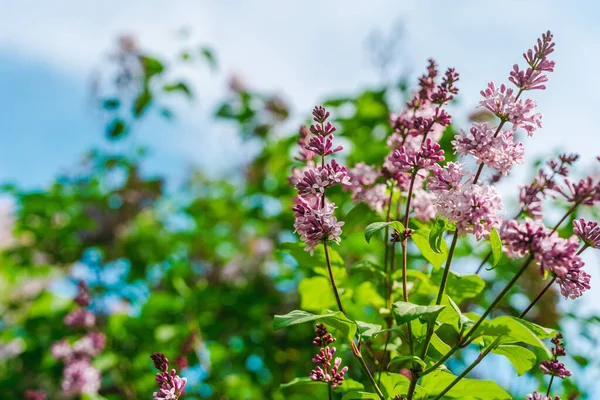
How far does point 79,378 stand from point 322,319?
3.16 meters

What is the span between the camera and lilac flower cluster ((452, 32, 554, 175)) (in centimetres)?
148

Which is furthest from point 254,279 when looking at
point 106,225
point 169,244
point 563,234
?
point 563,234

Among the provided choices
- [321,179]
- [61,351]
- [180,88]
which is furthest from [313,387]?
[180,88]

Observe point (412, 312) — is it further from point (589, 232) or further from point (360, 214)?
point (360, 214)

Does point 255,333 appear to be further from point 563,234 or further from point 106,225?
point 563,234

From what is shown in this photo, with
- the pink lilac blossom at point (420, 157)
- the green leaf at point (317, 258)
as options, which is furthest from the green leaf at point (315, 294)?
the pink lilac blossom at point (420, 157)

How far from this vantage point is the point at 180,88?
202 inches

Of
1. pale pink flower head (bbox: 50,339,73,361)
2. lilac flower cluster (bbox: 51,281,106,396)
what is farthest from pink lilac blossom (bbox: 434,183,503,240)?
pale pink flower head (bbox: 50,339,73,361)

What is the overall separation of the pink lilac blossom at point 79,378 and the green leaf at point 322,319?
3081mm

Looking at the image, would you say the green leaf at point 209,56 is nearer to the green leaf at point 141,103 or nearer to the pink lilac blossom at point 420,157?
the green leaf at point 141,103

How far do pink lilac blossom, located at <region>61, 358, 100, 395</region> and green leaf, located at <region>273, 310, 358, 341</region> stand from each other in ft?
10.1

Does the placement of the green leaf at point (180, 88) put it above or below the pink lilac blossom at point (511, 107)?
below

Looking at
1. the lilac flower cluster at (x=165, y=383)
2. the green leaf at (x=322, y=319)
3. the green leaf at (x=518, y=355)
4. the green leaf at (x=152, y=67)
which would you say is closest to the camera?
the green leaf at (x=322, y=319)

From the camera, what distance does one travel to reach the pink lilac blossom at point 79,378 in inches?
154
